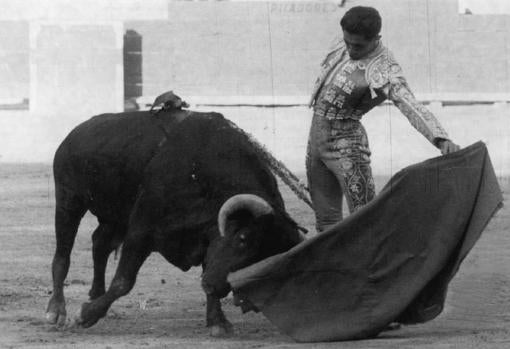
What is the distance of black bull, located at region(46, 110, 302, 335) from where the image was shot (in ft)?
21.5

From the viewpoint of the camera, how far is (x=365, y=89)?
6637 mm

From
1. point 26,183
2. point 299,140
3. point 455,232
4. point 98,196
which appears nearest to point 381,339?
point 455,232

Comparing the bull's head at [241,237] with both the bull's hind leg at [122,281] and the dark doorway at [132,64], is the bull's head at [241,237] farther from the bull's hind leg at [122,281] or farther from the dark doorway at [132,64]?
the dark doorway at [132,64]

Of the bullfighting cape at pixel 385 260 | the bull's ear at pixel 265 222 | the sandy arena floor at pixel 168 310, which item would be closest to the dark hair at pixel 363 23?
the bullfighting cape at pixel 385 260

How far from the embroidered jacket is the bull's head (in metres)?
0.62

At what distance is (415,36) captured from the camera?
65.8 feet

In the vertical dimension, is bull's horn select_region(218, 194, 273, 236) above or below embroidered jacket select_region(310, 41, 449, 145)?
below

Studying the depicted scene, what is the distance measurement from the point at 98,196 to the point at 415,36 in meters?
13.1

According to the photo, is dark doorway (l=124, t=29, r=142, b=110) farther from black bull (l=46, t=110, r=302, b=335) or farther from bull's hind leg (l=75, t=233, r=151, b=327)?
bull's hind leg (l=75, t=233, r=151, b=327)

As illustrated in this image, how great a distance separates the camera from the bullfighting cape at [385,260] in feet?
21.1

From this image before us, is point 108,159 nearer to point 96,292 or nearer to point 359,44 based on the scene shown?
point 96,292

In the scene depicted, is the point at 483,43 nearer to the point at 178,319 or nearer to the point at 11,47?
the point at 11,47

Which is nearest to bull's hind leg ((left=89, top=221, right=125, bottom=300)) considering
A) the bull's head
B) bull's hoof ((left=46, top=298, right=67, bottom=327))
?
bull's hoof ((left=46, top=298, right=67, bottom=327))

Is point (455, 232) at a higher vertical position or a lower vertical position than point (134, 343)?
higher
